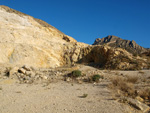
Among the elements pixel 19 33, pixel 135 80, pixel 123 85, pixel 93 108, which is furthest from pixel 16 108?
pixel 19 33

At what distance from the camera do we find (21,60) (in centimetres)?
1437

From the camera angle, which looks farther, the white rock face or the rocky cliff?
the white rock face

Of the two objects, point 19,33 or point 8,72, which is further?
point 19,33

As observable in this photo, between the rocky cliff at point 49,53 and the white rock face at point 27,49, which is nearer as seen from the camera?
the rocky cliff at point 49,53

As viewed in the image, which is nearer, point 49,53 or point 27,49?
point 27,49

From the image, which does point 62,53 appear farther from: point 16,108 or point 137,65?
point 16,108

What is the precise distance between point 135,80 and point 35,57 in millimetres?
12432

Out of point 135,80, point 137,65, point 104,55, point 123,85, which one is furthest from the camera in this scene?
point 104,55

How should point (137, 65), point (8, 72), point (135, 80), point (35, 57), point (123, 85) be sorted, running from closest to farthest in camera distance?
point (123, 85) < point (135, 80) < point (8, 72) < point (137, 65) < point (35, 57)

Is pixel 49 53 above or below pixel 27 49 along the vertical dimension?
below

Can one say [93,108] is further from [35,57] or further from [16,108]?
[35,57]

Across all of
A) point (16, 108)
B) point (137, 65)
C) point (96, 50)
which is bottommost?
point (16, 108)

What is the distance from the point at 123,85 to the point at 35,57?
41.8 feet

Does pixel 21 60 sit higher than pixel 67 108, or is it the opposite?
pixel 21 60
